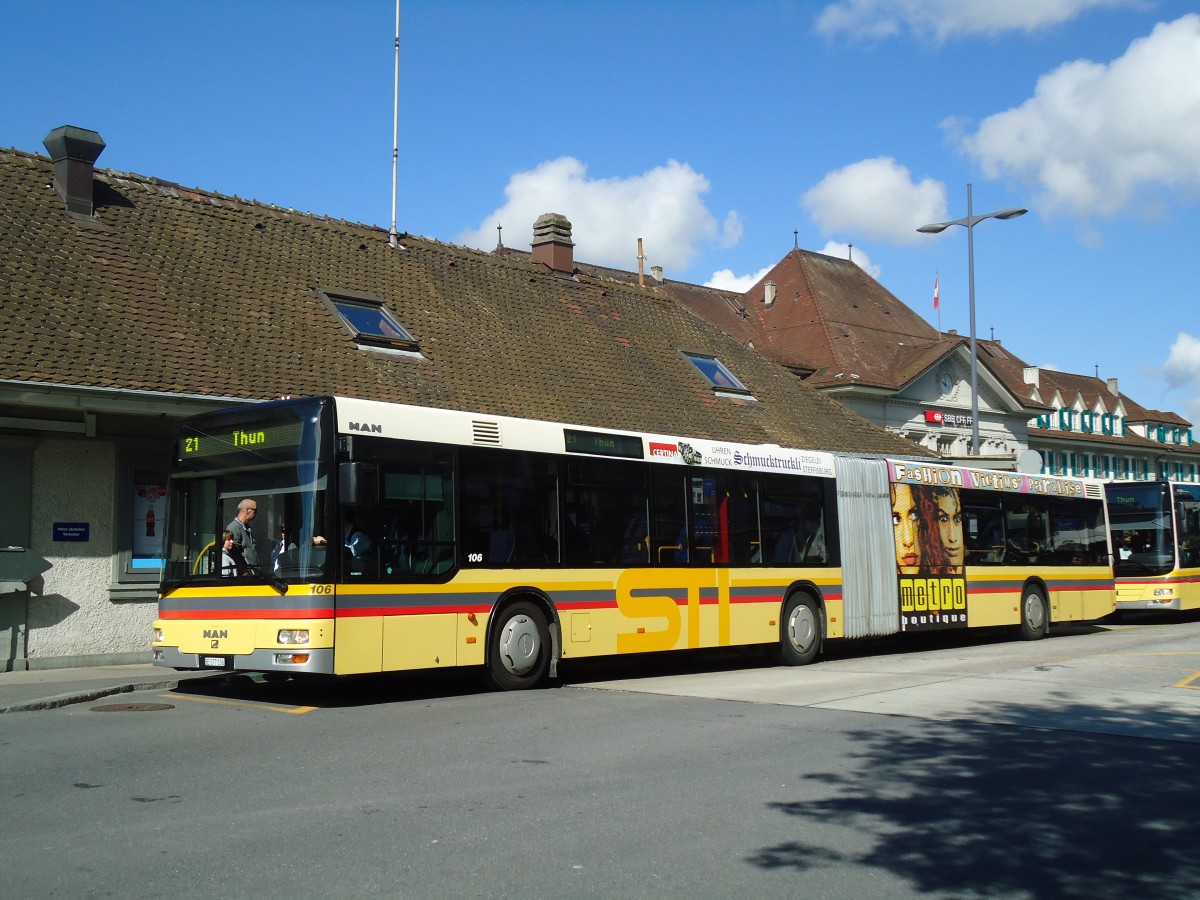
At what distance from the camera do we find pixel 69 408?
49.7 ft

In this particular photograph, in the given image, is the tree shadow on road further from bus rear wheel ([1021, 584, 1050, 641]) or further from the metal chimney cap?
the metal chimney cap

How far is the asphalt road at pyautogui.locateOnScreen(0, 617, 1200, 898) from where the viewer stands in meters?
5.75

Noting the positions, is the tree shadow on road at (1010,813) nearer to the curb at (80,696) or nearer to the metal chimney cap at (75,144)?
the curb at (80,696)

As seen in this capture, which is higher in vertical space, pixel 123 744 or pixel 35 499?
pixel 35 499

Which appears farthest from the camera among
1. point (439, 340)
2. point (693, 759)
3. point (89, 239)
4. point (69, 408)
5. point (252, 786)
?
point (439, 340)

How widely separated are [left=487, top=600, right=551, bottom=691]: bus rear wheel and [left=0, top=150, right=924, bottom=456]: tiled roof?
18.7ft

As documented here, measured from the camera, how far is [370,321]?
841 inches

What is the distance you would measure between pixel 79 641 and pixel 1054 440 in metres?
59.2

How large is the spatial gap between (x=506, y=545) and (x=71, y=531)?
20.8 ft

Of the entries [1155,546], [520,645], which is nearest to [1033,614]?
[1155,546]

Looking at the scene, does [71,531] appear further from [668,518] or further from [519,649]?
[668,518]

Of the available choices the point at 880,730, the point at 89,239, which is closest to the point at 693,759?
the point at 880,730

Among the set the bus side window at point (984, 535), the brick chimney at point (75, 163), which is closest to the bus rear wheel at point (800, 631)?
the bus side window at point (984, 535)

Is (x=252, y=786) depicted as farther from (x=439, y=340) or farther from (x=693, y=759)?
(x=439, y=340)
